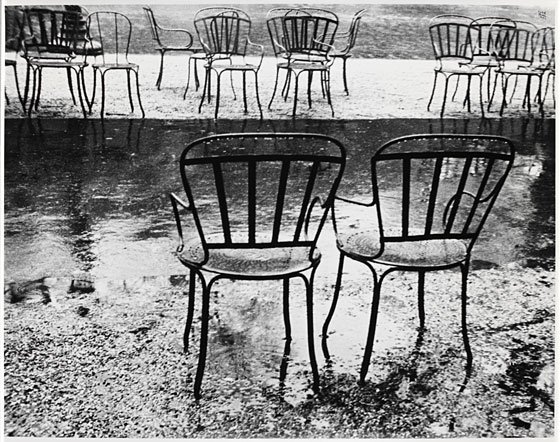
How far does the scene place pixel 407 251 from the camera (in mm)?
2650

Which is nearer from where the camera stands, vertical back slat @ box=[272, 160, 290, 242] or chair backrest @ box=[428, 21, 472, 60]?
vertical back slat @ box=[272, 160, 290, 242]

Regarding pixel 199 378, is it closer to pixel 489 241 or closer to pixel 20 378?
pixel 20 378

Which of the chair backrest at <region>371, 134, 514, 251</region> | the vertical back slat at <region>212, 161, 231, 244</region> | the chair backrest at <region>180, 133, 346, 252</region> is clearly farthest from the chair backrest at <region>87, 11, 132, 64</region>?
the vertical back slat at <region>212, 161, 231, 244</region>

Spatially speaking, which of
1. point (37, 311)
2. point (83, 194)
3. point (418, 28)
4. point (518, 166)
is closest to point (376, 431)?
point (37, 311)

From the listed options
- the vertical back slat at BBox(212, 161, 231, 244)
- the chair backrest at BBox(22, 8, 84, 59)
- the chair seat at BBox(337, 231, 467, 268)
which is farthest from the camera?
the chair backrest at BBox(22, 8, 84, 59)

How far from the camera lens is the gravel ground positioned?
709 cm

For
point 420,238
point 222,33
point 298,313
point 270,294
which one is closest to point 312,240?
point 420,238

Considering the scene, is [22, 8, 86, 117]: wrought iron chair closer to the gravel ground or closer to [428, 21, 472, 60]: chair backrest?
the gravel ground

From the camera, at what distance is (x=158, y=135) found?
20.3 feet

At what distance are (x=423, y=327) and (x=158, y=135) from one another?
12.0ft

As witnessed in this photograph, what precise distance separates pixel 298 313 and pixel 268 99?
16.3 feet

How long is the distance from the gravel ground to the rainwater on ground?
1.90 meters

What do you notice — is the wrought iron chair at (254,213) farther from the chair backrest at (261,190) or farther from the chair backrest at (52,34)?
the chair backrest at (52,34)

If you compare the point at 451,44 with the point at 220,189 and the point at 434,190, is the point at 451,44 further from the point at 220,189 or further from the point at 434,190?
the point at 220,189
